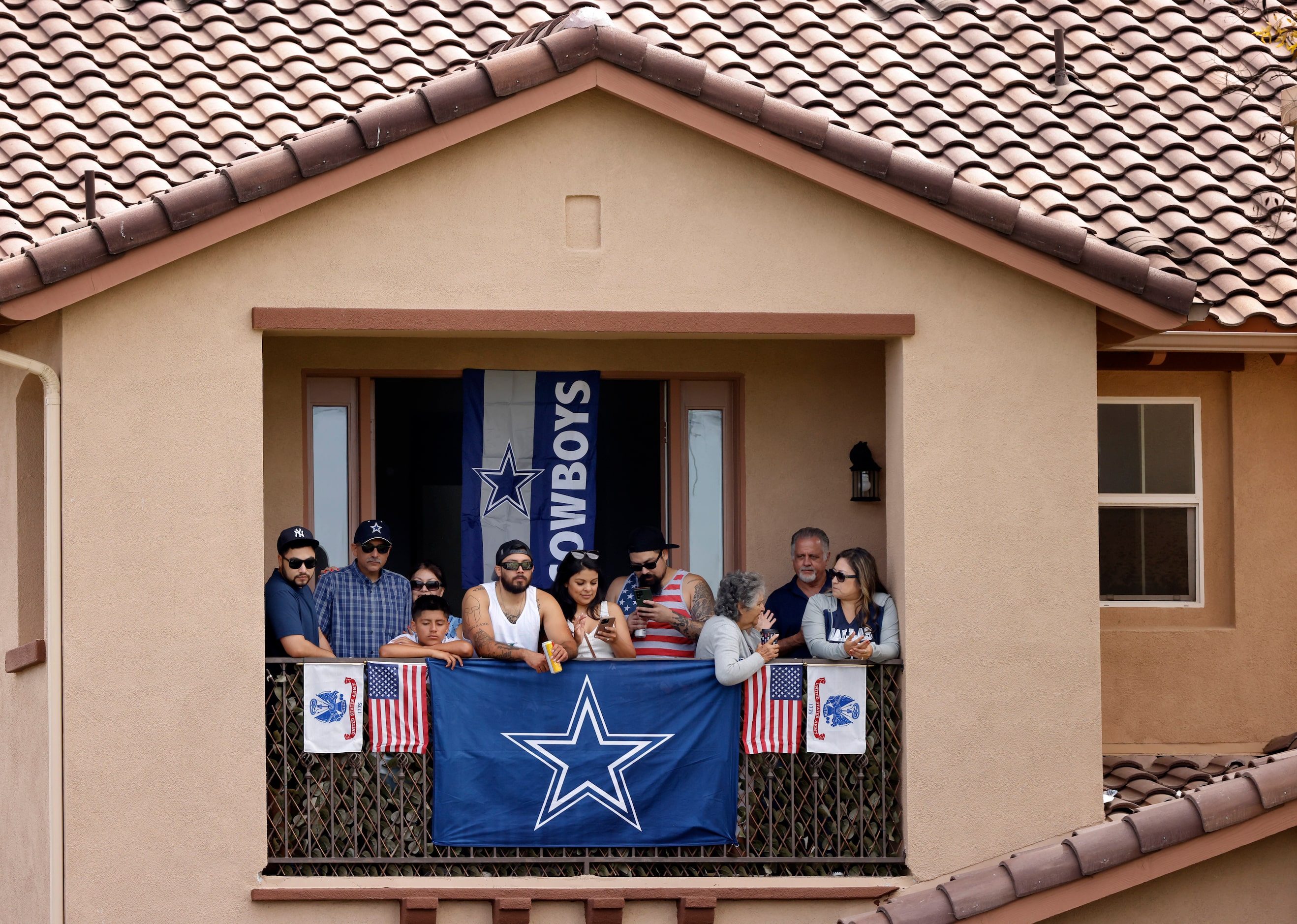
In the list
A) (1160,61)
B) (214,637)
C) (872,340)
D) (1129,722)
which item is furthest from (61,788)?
(1160,61)

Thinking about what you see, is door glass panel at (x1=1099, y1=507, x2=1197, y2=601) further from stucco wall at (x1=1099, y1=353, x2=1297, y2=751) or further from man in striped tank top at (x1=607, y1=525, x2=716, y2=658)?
man in striped tank top at (x1=607, y1=525, x2=716, y2=658)

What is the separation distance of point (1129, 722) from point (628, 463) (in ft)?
12.6

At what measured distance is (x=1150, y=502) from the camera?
11.5 metres

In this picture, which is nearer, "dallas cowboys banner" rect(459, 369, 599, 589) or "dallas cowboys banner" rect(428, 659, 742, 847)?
"dallas cowboys banner" rect(428, 659, 742, 847)

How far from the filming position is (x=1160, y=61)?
474 inches

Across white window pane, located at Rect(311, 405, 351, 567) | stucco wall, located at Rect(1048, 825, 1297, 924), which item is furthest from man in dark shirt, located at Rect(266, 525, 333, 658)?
stucco wall, located at Rect(1048, 825, 1297, 924)

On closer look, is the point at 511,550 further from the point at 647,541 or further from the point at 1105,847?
the point at 1105,847

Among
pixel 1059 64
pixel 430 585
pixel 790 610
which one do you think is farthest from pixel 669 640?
pixel 1059 64

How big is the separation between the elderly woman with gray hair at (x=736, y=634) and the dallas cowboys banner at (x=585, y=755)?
15cm

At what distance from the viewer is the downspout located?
903 centimetres

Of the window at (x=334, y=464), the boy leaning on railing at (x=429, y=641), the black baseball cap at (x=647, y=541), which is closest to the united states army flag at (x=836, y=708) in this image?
the black baseball cap at (x=647, y=541)

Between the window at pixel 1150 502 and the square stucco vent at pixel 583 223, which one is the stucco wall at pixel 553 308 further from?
the window at pixel 1150 502

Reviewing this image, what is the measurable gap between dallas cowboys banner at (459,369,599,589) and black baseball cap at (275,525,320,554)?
4.91ft

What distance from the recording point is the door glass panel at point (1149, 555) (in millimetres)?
11445
